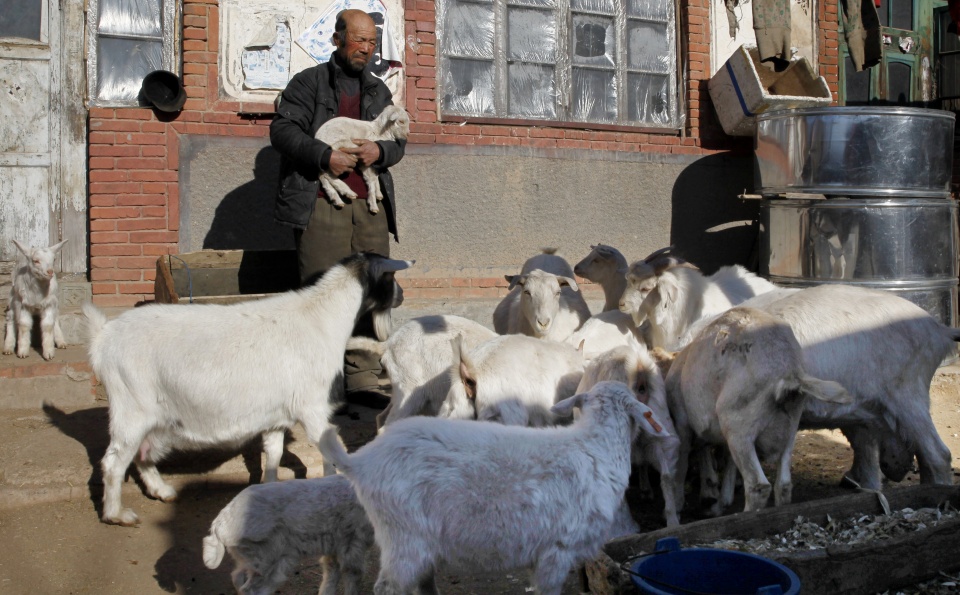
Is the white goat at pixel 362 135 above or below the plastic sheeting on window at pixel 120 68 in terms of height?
below

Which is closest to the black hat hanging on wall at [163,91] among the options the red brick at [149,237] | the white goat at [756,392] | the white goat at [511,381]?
the red brick at [149,237]

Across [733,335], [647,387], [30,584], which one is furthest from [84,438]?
[733,335]

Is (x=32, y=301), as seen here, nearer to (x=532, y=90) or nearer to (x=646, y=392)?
(x=532, y=90)

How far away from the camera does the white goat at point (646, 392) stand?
A: 436cm

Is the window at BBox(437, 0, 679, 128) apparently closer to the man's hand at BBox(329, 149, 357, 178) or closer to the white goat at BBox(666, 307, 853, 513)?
the man's hand at BBox(329, 149, 357, 178)

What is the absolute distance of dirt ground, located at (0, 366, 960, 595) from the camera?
13.6 feet

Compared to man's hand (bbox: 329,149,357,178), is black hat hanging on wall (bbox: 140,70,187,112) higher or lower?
higher

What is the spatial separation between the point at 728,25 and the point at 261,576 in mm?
7940

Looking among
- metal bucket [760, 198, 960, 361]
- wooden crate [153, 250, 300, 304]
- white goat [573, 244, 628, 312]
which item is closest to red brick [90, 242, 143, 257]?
wooden crate [153, 250, 300, 304]

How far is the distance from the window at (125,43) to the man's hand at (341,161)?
9.07 feet

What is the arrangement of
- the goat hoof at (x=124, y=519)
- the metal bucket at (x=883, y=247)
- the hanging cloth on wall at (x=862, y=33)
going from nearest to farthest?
1. the goat hoof at (x=124, y=519)
2. the metal bucket at (x=883, y=247)
3. the hanging cloth on wall at (x=862, y=33)

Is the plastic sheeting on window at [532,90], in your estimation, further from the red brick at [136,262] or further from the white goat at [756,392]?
the white goat at [756,392]

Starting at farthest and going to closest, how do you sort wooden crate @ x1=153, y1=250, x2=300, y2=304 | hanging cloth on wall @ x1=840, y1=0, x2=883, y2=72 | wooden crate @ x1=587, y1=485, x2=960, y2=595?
hanging cloth on wall @ x1=840, y1=0, x2=883, y2=72 → wooden crate @ x1=153, y1=250, x2=300, y2=304 → wooden crate @ x1=587, y1=485, x2=960, y2=595

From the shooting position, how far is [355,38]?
607 centimetres
